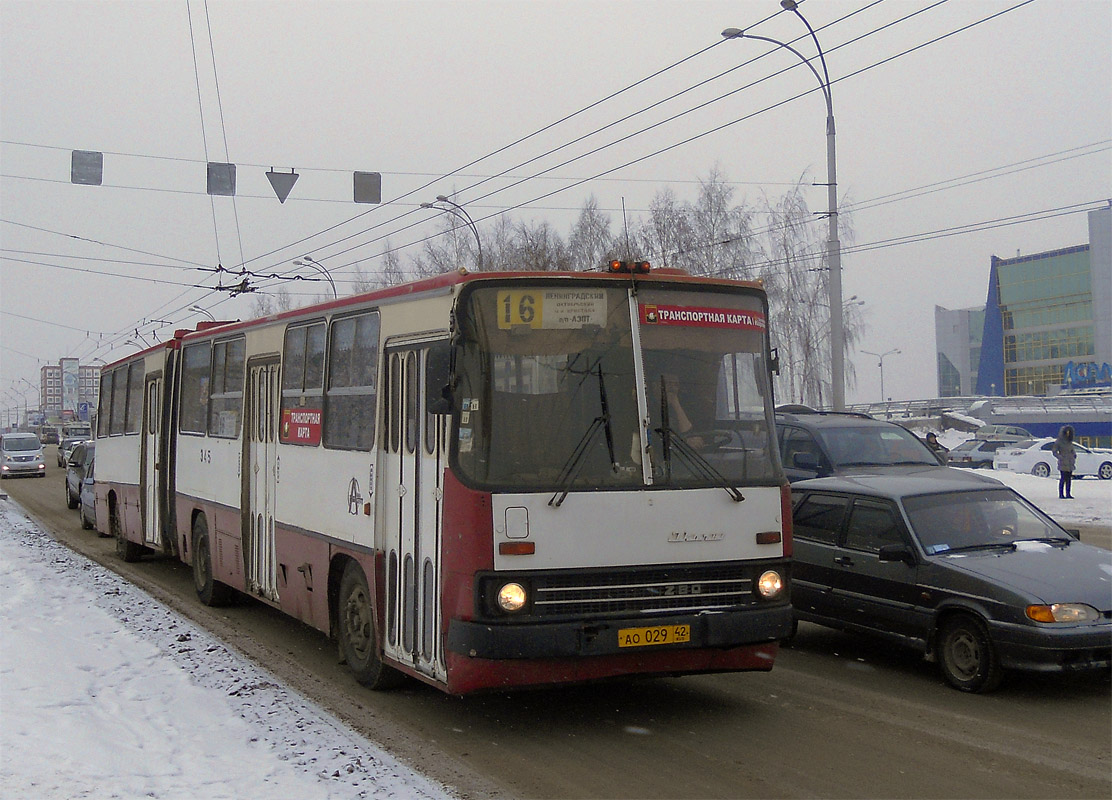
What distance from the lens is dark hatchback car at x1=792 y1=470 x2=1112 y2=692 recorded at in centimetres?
A: 758

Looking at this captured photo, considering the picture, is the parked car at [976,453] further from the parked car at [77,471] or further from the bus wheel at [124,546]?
the bus wheel at [124,546]

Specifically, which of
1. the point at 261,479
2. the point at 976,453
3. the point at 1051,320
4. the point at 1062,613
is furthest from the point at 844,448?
the point at 1051,320

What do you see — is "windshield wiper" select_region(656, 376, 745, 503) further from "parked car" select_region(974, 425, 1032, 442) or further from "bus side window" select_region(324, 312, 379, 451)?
"parked car" select_region(974, 425, 1032, 442)

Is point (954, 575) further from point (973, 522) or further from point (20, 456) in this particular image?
point (20, 456)

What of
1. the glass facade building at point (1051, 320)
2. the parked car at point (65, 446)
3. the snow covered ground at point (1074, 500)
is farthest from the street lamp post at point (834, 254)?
the glass facade building at point (1051, 320)

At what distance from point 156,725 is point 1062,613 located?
237 inches

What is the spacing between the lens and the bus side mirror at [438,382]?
6770 mm

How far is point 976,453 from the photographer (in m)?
47.8

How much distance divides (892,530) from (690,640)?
2.82 metres

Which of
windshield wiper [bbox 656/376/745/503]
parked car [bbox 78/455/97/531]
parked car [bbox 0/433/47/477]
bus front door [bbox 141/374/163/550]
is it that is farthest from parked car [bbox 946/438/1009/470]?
windshield wiper [bbox 656/376/745/503]

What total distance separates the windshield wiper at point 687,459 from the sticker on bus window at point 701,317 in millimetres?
433

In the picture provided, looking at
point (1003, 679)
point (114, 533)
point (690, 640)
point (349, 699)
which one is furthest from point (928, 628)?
point (114, 533)

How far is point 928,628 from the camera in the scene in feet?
27.4

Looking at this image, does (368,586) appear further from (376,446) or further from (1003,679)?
(1003,679)
